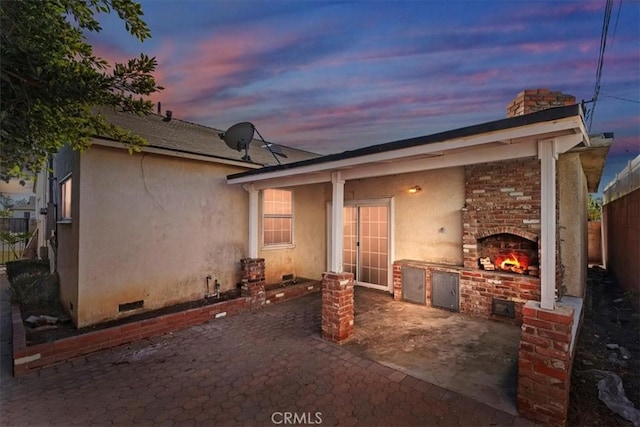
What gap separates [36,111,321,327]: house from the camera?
487 cm

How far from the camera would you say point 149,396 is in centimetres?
315

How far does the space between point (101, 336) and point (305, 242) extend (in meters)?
5.18

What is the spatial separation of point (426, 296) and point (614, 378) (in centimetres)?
311

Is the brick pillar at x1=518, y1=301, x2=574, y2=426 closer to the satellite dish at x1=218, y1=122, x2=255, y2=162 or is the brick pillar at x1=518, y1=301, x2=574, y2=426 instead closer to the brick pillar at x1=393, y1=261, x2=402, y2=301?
the brick pillar at x1=393, y1=261, x2=402, y2=301

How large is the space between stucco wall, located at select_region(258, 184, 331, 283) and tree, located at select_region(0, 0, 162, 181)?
18.0 feet

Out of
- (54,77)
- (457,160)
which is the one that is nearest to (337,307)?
(457,160)

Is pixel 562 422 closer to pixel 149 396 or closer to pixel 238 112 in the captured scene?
pixel 149 396

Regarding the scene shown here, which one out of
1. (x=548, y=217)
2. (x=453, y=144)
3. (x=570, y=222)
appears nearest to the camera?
(x=548, y=217)

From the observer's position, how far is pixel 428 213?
267 inches

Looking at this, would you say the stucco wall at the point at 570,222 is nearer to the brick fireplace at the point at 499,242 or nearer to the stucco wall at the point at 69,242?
the brick fireplace at the point at 499,242

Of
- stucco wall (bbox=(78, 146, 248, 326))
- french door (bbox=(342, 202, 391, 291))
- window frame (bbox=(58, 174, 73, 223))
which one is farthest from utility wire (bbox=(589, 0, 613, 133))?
window frame (bbox=(58, 174, 73, 223))

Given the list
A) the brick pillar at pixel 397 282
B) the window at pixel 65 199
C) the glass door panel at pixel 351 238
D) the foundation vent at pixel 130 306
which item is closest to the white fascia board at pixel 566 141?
the brick pillar at pixel 397 282

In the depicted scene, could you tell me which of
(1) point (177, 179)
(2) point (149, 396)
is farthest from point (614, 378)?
(1) point (177, 179)

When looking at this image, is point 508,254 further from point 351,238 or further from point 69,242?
point 69,242
